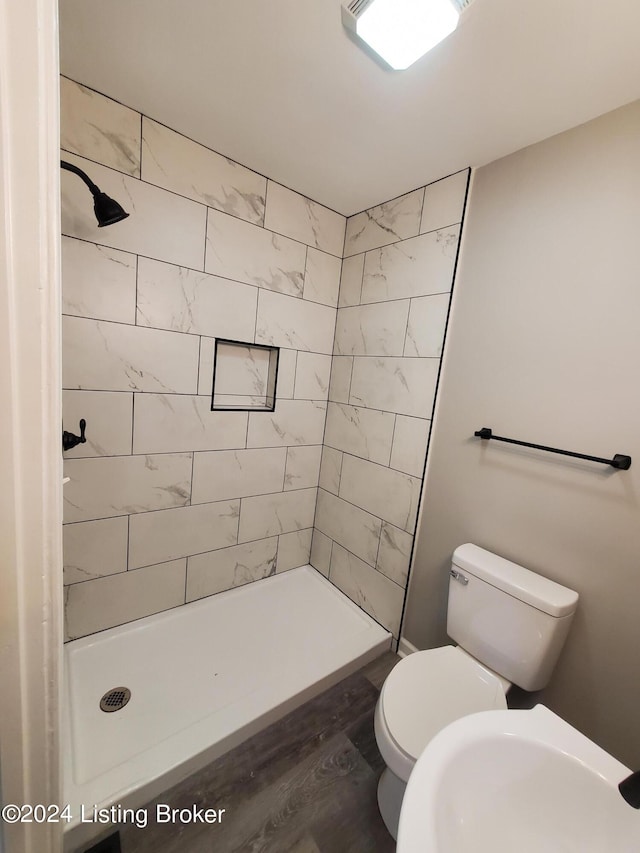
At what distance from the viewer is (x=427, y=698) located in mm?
1133

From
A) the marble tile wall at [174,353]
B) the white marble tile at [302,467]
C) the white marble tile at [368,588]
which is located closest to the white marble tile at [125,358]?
the marble tile wall at [174,353]

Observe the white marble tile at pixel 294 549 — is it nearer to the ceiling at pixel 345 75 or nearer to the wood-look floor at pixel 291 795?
the wood-look floor at pixel 291 795

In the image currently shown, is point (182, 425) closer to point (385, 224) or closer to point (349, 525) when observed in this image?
point (349, 525)

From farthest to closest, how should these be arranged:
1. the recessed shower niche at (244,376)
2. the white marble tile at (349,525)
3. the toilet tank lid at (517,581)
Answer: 1. the white marble tile at (349,525)
2. the recessed shower niche at (244,376)
3. the toilet tank lid at (517,581)

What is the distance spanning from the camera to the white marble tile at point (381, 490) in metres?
→ 1.74

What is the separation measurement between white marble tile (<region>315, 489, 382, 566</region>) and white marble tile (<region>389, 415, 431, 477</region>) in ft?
1.20

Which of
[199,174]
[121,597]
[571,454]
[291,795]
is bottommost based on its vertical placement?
[291,795]

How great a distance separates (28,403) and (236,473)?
4.82ft

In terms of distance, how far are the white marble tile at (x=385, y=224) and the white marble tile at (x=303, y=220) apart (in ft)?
0.27

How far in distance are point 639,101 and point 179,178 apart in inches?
65.6

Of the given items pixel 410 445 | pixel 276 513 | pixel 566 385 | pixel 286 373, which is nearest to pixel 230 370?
pixel 286 373

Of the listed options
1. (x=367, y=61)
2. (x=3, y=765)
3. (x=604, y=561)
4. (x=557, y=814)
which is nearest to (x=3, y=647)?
(x=3, y=765)

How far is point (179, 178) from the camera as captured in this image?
1.51 metres

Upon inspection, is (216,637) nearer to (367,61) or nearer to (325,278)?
(325,278)
